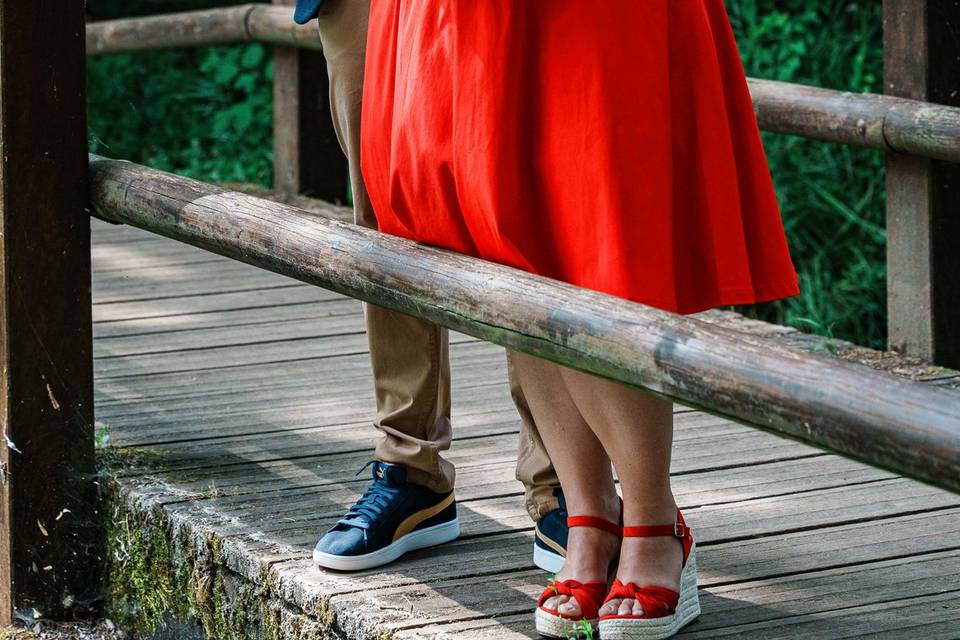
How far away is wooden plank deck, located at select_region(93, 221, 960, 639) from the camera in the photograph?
2270 millimetres

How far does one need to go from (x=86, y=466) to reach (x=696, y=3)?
159 cm

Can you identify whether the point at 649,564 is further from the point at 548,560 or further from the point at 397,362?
the point at 397,362

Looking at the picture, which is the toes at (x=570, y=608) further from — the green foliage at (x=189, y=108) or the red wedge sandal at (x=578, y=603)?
the green foliage at (x=189, y=108)

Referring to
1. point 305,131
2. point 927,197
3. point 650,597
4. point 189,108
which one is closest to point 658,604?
point 650,597

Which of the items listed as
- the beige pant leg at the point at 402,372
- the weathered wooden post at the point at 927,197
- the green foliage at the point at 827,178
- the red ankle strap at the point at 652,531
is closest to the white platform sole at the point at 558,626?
the red ankle strap at the point at 652,531

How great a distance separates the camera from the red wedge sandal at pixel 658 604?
6.83 feet

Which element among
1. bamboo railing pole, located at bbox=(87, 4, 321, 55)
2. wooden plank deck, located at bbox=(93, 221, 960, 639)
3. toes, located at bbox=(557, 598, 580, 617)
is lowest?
wooden plank deck, located at bbox=(93, 221, 960, 639)

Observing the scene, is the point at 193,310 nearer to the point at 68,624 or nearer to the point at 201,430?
the point at 201,430

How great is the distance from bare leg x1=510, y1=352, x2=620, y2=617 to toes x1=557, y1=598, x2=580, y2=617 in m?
0.05

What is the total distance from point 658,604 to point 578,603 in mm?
116

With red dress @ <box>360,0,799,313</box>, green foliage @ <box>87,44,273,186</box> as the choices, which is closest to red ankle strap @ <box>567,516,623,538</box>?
red dress @ <box>360,0,799,313</box>

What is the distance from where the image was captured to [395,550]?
8.17ft

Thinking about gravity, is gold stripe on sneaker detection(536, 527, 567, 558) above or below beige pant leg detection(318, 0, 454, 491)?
below

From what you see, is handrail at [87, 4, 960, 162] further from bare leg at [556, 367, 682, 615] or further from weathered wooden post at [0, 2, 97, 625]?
weathered wooden post at [0, 2, 97, 625]
